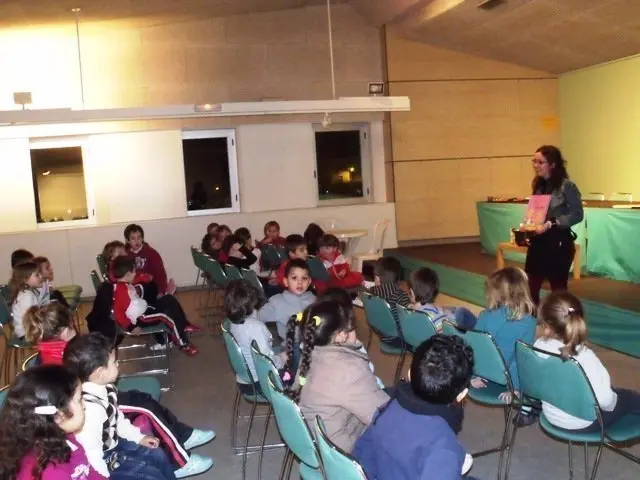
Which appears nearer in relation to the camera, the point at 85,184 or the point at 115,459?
the point at 115,459

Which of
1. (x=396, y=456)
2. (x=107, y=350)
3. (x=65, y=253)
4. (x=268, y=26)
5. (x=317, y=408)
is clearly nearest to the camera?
(x=396, y=456)

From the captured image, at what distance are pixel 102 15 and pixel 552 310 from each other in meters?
6.56

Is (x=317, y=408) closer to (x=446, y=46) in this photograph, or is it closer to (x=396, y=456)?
(x=396, y=456)

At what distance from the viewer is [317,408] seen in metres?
2.46

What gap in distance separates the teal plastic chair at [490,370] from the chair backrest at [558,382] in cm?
19

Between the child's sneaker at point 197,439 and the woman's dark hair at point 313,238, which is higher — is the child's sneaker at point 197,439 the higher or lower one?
the lower one

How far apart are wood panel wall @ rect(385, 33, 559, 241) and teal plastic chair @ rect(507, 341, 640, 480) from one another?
25.5ft

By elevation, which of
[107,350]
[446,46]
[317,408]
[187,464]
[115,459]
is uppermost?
[446,46]

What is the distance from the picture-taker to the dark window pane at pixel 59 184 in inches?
363

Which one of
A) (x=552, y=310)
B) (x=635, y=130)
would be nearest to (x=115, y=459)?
(x=552, y=310)

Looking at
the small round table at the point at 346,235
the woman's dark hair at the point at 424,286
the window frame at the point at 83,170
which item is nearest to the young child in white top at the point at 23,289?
the woman's dark hair at the point at 424,286

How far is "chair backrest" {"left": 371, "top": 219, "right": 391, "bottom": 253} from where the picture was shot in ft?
31.4

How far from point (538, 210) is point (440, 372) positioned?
323cm

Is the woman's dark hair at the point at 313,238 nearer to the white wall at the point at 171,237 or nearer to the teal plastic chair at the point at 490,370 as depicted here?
the white wall at the point at 171,237
